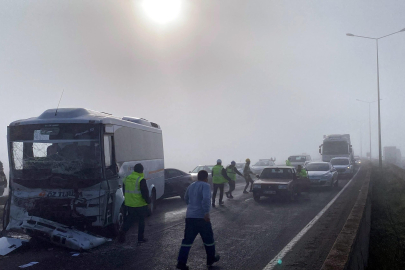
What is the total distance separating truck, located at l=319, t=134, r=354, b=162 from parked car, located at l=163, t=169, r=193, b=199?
1006 inches

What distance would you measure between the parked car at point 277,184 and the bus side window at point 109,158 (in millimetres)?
9051

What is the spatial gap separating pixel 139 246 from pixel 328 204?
969 centimetres

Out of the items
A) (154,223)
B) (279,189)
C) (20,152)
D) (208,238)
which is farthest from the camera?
(279,189)

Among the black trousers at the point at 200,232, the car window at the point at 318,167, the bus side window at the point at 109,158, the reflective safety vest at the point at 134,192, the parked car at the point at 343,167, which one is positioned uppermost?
the bus side window at the point at 109,158

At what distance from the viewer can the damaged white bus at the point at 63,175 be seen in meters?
9.15

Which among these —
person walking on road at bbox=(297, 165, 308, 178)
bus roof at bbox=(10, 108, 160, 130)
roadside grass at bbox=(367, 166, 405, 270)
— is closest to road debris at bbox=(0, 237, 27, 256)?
bus roof at bbox=(10, 108, 160, 130)

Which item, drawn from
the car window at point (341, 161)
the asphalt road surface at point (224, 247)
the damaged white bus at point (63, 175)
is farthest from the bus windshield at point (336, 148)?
the damaged white bus at point (63, 175)

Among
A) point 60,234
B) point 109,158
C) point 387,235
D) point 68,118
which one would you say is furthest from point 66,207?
point 387,235

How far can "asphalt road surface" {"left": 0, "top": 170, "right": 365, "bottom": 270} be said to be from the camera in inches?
286

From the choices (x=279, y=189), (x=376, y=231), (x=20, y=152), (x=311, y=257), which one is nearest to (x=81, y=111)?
(x=20, y=152)

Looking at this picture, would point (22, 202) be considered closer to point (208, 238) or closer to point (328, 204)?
point (208, 238)

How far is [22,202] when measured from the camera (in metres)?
9.27

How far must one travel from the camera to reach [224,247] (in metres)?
8.62

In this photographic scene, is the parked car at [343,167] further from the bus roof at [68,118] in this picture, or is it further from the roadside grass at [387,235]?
the bus roof at [68,118]
